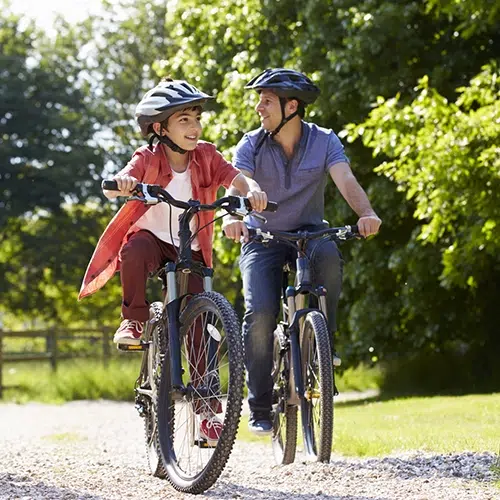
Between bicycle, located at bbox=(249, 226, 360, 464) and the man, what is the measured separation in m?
0.09

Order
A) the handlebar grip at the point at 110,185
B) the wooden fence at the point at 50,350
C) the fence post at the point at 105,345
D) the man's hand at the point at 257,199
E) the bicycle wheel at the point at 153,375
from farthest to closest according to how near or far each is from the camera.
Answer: the fence post at the point at 105,345
the wooden fence at the point at 50,350
the bicycle wheel at the point at 153,375
the man's hand at the point at 257,199
the handlebar grip at the point at 110,185

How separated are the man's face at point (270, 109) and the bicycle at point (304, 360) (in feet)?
2.21

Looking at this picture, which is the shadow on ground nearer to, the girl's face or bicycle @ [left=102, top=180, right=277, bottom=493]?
bicycle @ [left=102, top=180, right=277, bottom=493]

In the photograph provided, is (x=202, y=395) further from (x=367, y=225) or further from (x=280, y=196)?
(x=280, y=196)

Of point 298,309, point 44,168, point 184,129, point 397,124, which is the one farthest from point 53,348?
point 184,129

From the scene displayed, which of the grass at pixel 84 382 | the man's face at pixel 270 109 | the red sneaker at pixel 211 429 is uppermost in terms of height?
the man's face at pixel 270 109

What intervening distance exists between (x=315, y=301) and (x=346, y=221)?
10.7 metres

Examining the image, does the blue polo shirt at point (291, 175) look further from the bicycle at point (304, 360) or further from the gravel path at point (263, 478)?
the gravel path at point (263, 478)

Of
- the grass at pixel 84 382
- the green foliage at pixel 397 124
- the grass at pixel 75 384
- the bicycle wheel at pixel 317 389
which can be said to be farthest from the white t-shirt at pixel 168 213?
the grass at pixel 75 384

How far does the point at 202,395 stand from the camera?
A: 17.5 ft

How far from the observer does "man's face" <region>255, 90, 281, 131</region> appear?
6539 mm

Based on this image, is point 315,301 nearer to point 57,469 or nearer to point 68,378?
point 57,469

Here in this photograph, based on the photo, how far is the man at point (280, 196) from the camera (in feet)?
21.0

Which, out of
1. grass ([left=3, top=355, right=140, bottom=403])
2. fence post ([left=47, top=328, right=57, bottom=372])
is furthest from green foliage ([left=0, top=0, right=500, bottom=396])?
fence post ([left=47, top=328, right=57, bottom=372])
